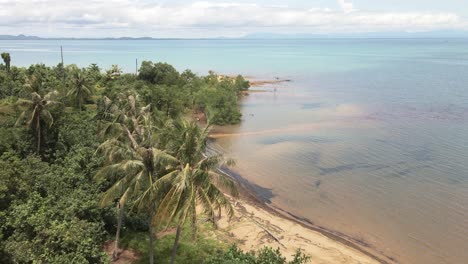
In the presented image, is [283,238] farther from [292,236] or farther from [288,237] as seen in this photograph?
[292,236]

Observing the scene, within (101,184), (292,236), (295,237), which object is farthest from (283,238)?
(101,184)

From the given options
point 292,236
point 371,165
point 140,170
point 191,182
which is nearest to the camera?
point 191,182

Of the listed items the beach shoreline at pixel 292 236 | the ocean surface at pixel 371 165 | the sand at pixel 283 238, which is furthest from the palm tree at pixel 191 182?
the ocean surface at pixel 371 165

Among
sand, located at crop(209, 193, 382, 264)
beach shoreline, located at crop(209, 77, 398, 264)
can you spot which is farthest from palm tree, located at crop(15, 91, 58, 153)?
beach shoreline, located at crop(209, 77, 398, 264)

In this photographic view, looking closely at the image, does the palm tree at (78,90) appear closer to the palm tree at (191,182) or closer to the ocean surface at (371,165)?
the ocean surface at (371,165)

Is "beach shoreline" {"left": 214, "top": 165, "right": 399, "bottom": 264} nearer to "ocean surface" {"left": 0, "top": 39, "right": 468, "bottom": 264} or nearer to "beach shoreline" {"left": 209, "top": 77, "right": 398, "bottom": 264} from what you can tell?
"beach shoreline" {"left": 209, "top": 77, "right": 398, "bottom": 264}

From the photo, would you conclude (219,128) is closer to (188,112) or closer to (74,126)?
(188,112)

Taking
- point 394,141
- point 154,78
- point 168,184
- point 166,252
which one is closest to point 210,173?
point 168,184
